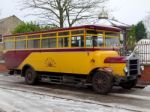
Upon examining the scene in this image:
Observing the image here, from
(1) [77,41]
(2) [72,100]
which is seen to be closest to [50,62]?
(1) [77,41]

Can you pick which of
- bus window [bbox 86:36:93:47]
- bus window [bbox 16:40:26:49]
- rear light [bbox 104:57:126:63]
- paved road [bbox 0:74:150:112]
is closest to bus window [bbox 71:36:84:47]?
bus window [bbox 86:36:93:47]

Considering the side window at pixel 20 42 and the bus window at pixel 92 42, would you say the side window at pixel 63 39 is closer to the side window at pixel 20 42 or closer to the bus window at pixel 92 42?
the bus window at pixel 92 42

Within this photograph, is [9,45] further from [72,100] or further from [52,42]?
[72,100]

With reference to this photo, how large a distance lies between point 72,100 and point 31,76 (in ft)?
21.8

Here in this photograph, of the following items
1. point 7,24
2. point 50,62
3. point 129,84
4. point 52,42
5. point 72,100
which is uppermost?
point 7,24

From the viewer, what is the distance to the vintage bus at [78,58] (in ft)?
55.5

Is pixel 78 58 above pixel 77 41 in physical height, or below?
below

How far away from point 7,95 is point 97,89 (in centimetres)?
379

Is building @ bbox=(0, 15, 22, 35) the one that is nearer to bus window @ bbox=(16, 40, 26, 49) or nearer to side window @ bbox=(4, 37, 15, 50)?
side window @ bbox=(4, 37, 15, 50)

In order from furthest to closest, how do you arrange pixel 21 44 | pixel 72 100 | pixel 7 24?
pixel 7 24 → pixel 21 44 → pixel 72 100

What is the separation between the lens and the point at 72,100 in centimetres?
1509

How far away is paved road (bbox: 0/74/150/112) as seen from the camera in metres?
13.3

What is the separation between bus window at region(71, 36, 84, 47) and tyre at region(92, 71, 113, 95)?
1.52 m

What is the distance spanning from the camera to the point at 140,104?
14.0 metres
